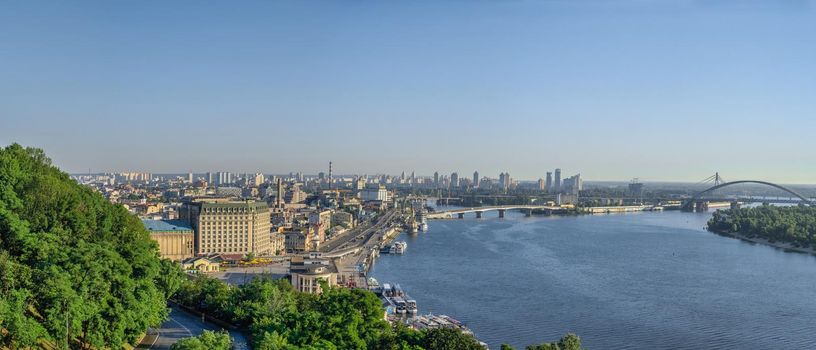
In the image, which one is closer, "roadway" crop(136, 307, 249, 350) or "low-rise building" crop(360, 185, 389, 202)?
"roadway" crop(136, 307, 249, 350)

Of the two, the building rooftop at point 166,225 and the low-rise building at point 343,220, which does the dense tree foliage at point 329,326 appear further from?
the low-rise building at point 343,220

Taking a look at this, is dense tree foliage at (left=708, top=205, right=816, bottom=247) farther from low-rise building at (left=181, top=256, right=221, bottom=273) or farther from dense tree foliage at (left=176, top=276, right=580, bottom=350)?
dense tree foliage at (left=176, top=276, right=580, bottom=350)

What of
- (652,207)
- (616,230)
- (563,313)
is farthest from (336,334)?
(652,207)

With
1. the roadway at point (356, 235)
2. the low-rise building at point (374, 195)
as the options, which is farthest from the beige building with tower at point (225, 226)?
the low-rise building at point (374, 195)

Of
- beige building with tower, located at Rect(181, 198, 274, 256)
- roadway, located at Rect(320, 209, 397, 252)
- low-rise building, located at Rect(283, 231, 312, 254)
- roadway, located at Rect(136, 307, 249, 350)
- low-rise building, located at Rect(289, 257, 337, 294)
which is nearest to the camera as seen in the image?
roadway, located at Rect(136, 307, 249, 350)

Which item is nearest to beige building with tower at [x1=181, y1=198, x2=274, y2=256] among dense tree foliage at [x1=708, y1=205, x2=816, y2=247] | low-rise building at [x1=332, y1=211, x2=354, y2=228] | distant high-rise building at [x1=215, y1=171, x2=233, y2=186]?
low-rise building at [x1=332, y1=211, x2=354, y2=228]

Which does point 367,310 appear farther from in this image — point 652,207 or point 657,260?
point 652,207
